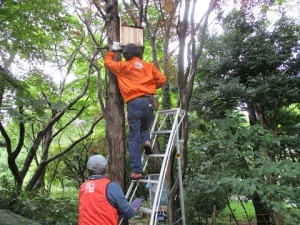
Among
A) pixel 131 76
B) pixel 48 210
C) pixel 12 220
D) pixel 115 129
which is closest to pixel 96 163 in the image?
pixel 115 129

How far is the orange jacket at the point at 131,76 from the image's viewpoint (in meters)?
3.66

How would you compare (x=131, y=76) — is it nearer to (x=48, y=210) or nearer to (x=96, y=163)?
(x=96, y=163)

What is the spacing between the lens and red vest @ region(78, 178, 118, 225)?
2.62 meters

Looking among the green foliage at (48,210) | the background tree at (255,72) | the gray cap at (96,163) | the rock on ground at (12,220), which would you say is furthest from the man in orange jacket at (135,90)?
the background tree at (255,72)

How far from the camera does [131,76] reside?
3725 millimetres

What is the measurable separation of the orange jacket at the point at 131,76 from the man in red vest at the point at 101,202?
1.23 meters

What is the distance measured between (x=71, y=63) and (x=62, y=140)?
872 cm

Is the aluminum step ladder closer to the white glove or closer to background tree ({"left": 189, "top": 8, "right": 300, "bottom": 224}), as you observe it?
the white glove

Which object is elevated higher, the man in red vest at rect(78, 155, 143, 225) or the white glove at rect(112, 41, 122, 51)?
the white glove at rect(112, 41, 122, 51)

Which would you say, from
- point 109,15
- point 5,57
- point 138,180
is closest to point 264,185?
point 138,180

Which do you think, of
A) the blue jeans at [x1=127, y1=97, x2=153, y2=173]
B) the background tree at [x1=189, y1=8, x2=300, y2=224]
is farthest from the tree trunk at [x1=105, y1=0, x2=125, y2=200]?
the background tree at [x1=189, y1=8, x2=300, y2=224]

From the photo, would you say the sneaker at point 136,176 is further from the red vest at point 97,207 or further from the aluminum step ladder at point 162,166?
the red vest at point 97,207

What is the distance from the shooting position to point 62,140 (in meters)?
19.4

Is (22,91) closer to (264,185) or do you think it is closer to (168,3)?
(168,3)
